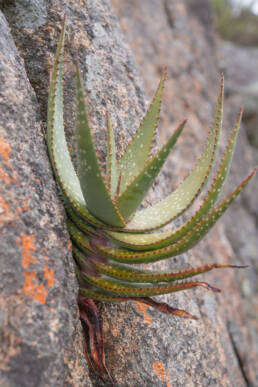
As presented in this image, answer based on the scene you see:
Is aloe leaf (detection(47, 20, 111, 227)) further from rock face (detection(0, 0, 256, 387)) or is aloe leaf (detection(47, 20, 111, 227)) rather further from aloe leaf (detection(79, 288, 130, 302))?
aloe leaf (detection(79, 288, 130, 302))

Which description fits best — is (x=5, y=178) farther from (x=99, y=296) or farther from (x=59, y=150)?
(x=99, y=296)

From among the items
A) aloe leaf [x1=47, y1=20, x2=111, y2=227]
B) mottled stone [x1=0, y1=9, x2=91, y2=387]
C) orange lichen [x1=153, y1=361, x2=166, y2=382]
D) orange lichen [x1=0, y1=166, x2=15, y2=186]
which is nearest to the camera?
mottled stone [x1=0, y1=9, x2=91, y2=387]

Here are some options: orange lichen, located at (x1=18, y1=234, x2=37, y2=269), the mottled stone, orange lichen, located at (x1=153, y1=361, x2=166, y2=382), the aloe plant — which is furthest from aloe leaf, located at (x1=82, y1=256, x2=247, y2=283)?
orange lichen, located at (x1=153, y1=361, x2=166, y2=382)

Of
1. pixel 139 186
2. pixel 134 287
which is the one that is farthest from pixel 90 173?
pixel 134 287

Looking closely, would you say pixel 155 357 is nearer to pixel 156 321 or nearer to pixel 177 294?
pixel 156 321

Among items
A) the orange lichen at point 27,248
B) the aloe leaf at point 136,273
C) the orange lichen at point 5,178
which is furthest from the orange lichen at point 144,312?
the orange lichen at point 5,178

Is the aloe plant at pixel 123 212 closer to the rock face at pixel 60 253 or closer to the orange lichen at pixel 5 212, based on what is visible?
the rock face at pixel 60 253
